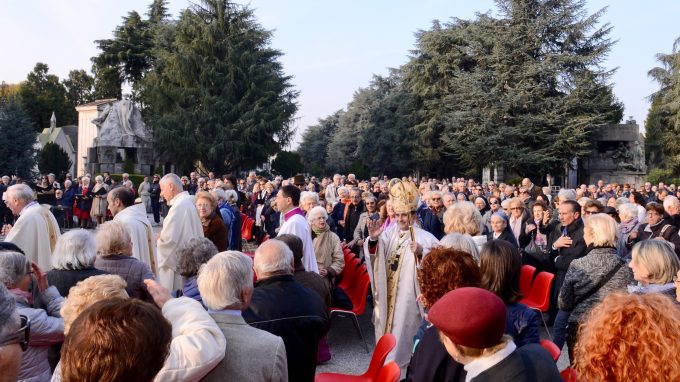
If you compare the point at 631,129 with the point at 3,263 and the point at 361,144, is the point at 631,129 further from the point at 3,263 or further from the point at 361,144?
the point at 3,263

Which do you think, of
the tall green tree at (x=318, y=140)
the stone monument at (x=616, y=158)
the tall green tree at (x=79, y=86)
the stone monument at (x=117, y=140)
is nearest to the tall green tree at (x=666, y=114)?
the stone monument at (x=616, y=158)

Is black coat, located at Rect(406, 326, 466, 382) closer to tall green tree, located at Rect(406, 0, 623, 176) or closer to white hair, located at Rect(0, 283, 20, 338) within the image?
white hair, located at Rect(0, 283, 20, 338)

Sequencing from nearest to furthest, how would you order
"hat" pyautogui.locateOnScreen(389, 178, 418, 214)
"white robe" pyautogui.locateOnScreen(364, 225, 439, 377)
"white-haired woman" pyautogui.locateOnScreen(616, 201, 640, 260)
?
"hat" pyautogui.locateOnScreen(389, 178, 418, 214)
"white robe" pyautogui.locateOnScreen(364, 225, 439, 377)
"white-haired woman" pyautogui.locateOnScreen(616, 201, 640, 260)

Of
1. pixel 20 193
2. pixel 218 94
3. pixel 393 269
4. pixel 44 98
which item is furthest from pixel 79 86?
pixel 393 269

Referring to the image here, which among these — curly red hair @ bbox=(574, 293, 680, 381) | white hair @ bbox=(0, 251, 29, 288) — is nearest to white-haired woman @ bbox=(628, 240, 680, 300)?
curly red hair @ bbox=(574, 293, 680, 381)

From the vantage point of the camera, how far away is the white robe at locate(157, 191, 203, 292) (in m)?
5.97

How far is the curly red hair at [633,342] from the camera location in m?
1.84

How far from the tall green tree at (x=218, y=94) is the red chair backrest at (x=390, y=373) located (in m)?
33.5

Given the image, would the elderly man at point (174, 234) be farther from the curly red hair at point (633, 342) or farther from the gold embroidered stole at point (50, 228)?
the curly red hair at point (633, 342)

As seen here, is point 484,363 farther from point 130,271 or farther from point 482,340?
point 130,271

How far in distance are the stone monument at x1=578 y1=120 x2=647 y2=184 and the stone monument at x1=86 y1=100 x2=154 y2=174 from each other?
92.5 ft

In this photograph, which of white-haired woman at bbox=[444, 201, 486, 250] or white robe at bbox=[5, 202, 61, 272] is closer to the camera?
white-haired woman at bbox=[444, 201, 486, 250]

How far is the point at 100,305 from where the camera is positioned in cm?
188

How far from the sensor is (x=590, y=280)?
4.52 metres
